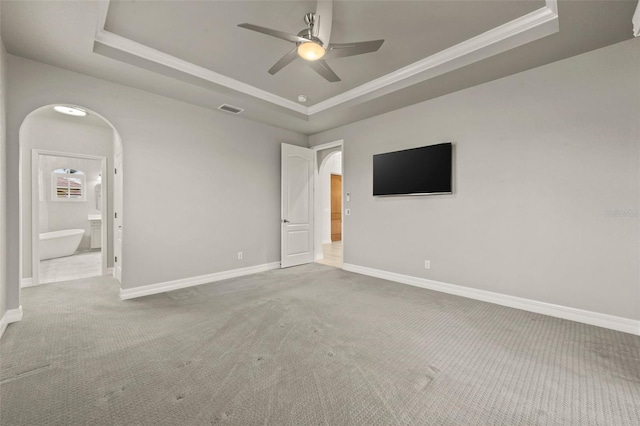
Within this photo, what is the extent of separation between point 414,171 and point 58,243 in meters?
7.77

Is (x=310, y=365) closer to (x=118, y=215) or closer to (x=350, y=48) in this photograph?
(x=350, y=48)

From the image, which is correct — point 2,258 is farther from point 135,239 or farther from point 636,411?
point 636,411

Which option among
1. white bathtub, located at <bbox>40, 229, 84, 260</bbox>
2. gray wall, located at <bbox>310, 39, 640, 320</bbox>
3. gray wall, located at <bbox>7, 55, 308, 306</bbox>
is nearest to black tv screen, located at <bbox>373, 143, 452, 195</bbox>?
gray wall, located at <bbox>310, 39, 640, 320</bbox>

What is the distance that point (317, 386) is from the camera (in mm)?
1732

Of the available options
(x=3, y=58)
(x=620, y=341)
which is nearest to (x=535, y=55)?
(x=620, y=341)

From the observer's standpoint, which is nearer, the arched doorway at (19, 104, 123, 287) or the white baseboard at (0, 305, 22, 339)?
the white baseboard at (0, 305, 22, 339)

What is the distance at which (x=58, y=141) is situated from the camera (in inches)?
169

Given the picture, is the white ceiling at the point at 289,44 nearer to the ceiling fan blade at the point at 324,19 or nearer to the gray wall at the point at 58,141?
the ceiling fan blade at the point at 324,19

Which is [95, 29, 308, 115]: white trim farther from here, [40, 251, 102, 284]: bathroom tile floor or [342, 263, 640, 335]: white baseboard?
[40, 251, 102, 284]: bathroom tile floor

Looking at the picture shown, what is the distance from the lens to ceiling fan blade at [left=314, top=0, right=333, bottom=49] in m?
2.04

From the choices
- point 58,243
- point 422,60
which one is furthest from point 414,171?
point 58,243

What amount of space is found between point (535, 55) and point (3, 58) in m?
5.23

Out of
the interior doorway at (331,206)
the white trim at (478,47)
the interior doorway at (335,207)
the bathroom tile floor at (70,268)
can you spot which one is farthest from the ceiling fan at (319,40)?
the interior doorway at (335,207)

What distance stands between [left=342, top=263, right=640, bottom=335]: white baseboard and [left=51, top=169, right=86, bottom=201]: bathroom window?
27.4ft
